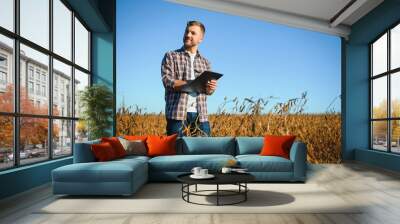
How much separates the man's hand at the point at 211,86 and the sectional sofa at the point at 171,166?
1.86 metres

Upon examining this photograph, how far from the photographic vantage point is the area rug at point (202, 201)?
12.8 ft

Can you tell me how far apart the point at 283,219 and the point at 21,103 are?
3.61 m

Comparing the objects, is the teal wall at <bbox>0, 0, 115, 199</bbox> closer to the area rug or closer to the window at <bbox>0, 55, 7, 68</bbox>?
the area rug

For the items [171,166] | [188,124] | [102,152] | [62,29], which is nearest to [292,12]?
[188,124]

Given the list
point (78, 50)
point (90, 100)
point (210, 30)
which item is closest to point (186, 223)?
point (90, 100)

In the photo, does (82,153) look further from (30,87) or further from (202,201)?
(202,201)

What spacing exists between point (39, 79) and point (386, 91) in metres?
6.66

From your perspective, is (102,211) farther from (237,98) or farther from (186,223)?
(237,98)

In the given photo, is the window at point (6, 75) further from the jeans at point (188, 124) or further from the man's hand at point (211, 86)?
the man's hand at point (211, 86)

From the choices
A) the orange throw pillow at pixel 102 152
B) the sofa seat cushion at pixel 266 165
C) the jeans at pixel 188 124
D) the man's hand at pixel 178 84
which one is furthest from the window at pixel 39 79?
the sofa seat cushion at pixel 266 165

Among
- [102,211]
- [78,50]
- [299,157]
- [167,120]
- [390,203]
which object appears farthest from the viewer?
[167,120]

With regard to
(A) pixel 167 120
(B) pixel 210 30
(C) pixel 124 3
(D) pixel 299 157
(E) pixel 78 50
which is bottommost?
(D) pixel 299 157

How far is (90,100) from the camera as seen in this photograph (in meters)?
7.19

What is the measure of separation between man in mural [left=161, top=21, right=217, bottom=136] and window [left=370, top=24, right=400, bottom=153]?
3.60m
